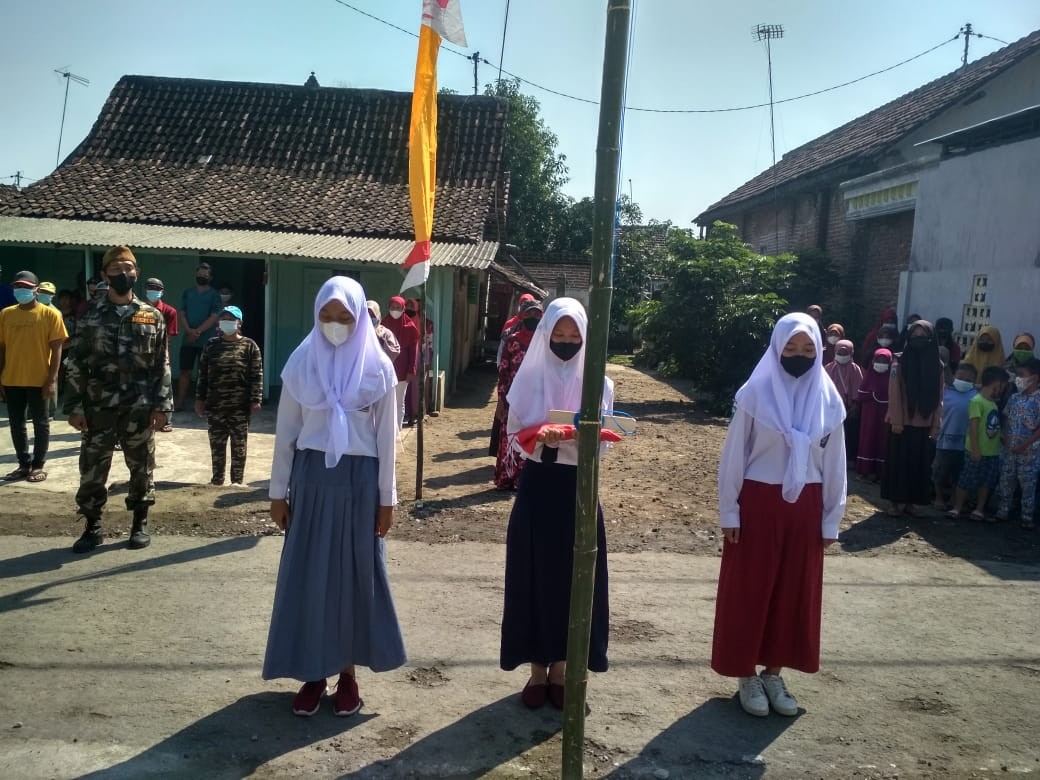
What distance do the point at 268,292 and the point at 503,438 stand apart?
5470 millimetres

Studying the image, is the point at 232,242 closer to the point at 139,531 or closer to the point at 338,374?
the point at 139,531

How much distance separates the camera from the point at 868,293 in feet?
51.6

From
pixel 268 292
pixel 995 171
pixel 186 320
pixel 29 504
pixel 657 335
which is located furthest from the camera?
pixel 657 335

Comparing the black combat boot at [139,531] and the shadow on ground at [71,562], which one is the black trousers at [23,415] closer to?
the shadow on ground at [71,562]

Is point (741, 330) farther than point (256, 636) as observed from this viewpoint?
Yes

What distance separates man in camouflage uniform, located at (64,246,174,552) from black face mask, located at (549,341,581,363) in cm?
318

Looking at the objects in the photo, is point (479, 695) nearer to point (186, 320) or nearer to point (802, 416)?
point (802, 416)

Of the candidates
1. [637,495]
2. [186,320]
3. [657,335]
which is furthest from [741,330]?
[186,320]

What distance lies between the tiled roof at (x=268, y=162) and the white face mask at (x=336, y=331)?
1026 cm

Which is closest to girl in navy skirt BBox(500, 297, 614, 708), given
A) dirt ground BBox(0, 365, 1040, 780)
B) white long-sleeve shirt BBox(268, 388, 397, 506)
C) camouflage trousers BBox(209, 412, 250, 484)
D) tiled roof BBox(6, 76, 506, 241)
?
dirt ground BBox(0, 365, 1040, 780)

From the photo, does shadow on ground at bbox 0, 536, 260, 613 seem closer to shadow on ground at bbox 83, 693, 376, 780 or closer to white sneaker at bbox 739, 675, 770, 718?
shadow on ground at bbox 83, 693, 376, 780

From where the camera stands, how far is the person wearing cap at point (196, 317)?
35.3 feet

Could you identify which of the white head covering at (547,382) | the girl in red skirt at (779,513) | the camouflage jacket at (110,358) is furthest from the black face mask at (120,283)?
→ the girl in red skirt at (779,513)

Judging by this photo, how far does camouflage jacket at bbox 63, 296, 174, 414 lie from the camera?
5.40 meters
